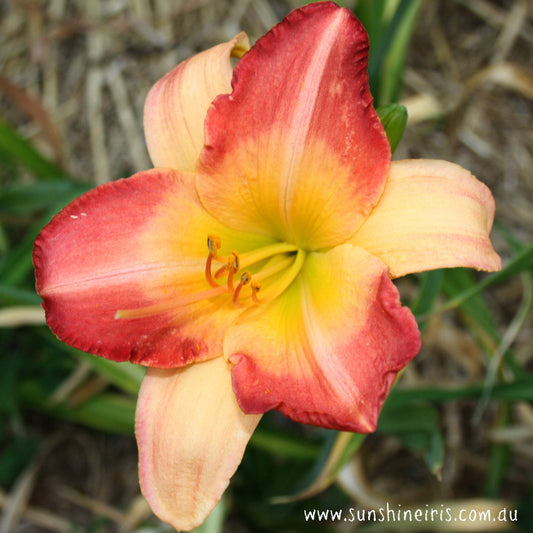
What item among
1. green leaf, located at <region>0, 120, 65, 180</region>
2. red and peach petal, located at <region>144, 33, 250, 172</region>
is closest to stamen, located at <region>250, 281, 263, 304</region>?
red and peach petal, located at <region>144, 33, 250, 172</region>

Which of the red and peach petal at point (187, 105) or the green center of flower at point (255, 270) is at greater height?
the red and peach petal at point (187, 105)

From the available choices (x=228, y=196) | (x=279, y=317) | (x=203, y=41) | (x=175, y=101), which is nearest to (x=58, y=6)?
(x=203, y=41)

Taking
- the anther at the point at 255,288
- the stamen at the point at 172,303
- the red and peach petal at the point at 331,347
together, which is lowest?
the red and peach petal at the point at 331,347

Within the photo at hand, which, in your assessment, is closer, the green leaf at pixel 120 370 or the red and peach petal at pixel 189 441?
the red and peach petal at pixel 189 441

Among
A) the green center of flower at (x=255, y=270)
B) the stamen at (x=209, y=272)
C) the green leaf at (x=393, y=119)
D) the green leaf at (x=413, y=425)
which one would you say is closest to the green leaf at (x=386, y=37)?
the green leaf at (x=393, y=119)

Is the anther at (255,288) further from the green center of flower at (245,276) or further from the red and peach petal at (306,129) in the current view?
the red and peach petal at (306,129)

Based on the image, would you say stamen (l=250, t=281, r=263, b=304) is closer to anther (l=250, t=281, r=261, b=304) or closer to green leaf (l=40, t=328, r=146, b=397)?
anther (l=250, t=281, r=261, b=304)

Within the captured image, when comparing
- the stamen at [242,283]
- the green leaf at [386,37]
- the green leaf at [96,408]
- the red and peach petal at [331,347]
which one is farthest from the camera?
the green leaf at [96,408]

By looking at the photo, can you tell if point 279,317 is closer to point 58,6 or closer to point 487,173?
point 487,173

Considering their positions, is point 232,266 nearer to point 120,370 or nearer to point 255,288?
point 255,288

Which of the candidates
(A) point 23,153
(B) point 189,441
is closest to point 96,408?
(A) point 23,153
